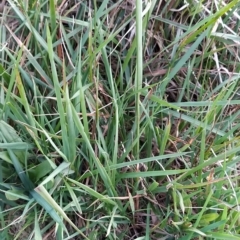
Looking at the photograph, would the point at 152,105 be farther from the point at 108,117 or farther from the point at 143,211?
the point at 143,211

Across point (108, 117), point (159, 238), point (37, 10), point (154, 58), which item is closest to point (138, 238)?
point (159, 238)

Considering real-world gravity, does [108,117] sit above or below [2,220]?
above

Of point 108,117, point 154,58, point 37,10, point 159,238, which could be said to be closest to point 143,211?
point 159,238

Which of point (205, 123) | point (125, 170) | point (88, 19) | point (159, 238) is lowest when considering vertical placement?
point (159, 238)

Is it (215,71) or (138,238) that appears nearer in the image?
(138,238)

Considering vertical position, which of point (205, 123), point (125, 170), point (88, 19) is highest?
point (88, 19)

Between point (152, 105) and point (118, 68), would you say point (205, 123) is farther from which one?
point (118, 68)
